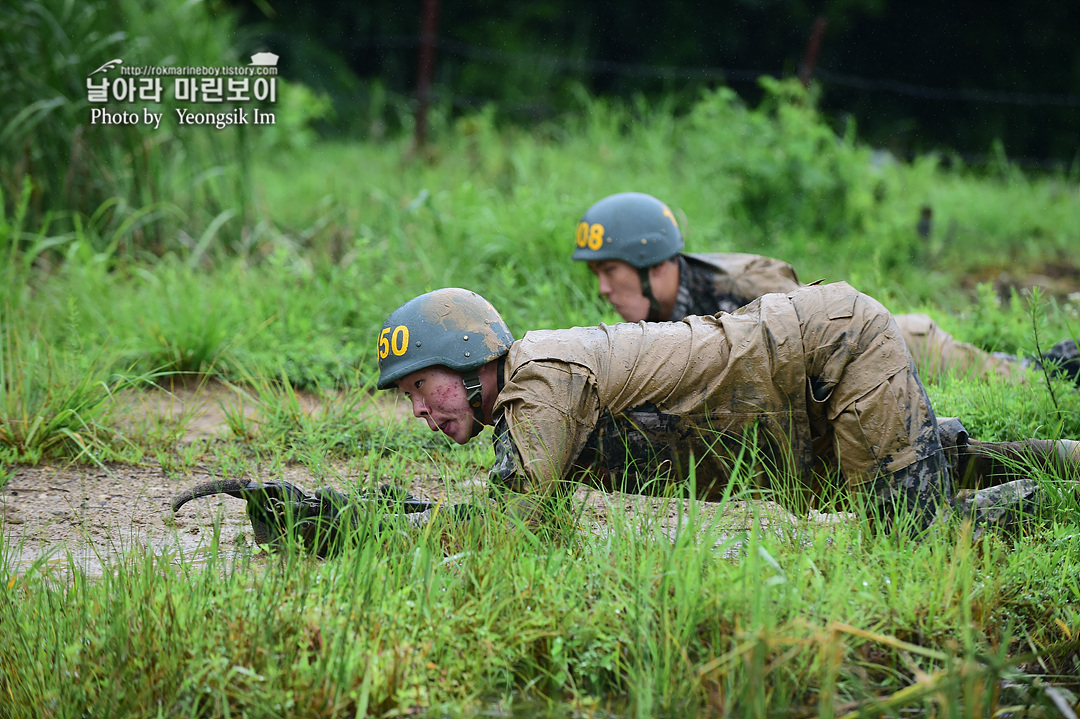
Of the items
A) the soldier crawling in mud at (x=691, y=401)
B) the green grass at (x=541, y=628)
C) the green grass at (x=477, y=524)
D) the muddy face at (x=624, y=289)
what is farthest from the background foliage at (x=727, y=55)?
the green grass at (x=541, y=628)

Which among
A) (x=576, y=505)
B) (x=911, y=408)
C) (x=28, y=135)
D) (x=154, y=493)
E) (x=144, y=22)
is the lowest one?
(x=154, y=493)

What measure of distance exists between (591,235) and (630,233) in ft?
0.64

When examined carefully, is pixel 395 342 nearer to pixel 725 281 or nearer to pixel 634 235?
pixel 634 235

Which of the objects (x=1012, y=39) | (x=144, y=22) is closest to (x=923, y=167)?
(x=1012, y=39)

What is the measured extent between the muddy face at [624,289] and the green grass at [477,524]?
1.55 ft

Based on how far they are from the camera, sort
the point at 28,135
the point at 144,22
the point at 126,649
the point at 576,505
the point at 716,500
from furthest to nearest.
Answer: the point at 144,22 < the point at 28,135 < the point at 716,500 < the point at 576,505 < the point at 126,649

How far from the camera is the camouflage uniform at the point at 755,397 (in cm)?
283

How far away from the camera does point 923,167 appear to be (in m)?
9.02

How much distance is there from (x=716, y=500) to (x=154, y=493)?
79.6 inches

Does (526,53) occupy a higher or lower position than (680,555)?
higher

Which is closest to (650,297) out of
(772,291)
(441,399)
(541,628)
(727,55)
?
(772,291)

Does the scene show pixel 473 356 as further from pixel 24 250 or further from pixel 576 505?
pixel 24 250

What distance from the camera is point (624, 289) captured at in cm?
449

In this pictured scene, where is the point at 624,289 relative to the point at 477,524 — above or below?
above
